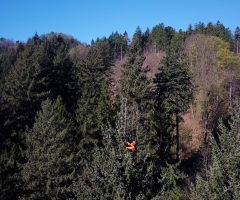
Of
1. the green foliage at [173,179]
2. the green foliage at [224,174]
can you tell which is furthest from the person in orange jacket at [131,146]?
the green foliage at [173,179]

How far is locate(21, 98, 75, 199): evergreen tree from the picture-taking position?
2967 cm

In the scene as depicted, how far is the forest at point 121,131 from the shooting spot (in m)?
16.2

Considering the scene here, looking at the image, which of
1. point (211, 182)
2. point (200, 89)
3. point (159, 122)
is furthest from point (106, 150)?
point (200, 89)

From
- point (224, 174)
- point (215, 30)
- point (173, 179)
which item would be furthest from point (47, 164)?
point (215, 30)

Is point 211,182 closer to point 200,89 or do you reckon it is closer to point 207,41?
point 200,89

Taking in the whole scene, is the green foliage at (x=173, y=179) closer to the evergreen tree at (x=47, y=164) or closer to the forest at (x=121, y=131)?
the forest at (x=121, y=131)

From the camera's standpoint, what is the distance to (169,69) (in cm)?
4541

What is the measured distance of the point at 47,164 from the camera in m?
29.5

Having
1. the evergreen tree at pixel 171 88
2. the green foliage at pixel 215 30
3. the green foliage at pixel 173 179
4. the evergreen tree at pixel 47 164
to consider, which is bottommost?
the green foliage at pixel 173 179

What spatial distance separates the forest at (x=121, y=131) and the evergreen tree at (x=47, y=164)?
0.07 m

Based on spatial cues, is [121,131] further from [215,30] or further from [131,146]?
[215,30]

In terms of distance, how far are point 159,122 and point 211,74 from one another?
98.5 ft

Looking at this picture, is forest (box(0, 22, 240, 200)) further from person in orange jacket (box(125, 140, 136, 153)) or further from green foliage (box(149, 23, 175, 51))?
green foliage (box(149, 23, 175, 51))

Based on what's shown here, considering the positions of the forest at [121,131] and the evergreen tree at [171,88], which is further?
the evergreen tree at [171,88]
